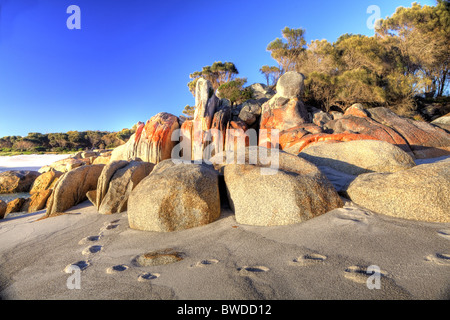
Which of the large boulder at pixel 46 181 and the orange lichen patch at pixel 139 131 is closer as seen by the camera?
the large boulder at pixel 46 181

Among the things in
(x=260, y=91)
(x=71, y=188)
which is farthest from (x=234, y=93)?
(x=71, y=188)

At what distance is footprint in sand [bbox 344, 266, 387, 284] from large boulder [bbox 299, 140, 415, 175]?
3349 millimetres

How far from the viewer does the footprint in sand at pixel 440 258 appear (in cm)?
177

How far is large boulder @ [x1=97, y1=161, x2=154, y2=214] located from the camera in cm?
410

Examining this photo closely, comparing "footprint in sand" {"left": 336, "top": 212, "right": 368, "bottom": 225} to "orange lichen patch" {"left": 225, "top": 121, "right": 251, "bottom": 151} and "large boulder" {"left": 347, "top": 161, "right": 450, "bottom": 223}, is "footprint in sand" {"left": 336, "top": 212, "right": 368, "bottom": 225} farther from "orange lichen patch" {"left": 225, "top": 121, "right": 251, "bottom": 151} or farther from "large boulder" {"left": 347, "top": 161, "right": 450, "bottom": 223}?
"orange lichen patch" {"left": 225, "top": 121, "right": 251, "bottom": 151}

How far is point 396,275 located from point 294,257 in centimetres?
75

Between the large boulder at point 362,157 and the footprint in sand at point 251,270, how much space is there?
3.67 meters

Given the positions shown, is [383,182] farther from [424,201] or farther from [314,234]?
[314,234]

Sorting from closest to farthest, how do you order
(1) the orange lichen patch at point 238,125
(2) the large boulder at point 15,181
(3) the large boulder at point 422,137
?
1. (3) the large boulder at point 422,137
2. (2) the large boulder at point 15,181
3. (1) the orange lichen patch at point 238,125

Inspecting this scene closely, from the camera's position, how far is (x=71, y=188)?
4.80 meters

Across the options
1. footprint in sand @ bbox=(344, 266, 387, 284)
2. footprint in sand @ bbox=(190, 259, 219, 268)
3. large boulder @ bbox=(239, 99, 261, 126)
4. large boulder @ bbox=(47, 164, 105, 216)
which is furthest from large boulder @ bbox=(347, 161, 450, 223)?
large boulder @ bbox=(239, 99, 261, 126)

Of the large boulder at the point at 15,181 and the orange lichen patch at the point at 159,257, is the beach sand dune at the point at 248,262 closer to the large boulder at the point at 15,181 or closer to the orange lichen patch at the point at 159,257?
the orange lichen patch at the point at 159,257

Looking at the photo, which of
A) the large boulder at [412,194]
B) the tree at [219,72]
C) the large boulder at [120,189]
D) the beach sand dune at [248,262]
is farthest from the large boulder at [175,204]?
the tree at [219,72]

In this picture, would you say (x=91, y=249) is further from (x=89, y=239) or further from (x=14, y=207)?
(x=14, y=207)
